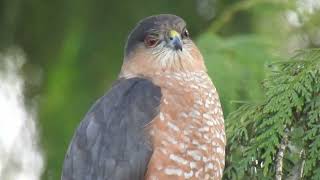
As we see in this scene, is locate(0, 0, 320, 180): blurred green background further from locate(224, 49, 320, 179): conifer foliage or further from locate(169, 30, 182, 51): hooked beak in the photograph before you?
locate(224, 49, 320, 179): conifer foliage

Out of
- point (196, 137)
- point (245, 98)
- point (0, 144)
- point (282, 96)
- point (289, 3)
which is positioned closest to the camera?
point (282, 96)

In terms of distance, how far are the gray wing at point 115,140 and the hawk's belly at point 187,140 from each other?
0.05 meters

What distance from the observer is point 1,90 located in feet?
19.5

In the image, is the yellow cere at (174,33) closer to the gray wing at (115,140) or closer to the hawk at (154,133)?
the hawk at (154,133)

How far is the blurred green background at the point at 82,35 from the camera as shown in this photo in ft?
18.7

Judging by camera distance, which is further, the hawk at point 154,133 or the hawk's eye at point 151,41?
the hawk's eye at point 151,41

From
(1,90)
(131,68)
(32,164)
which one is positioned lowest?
(32,164)

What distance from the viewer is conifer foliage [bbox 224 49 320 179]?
10.7 ft

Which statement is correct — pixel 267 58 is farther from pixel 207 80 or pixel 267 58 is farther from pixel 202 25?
pixel 202 25

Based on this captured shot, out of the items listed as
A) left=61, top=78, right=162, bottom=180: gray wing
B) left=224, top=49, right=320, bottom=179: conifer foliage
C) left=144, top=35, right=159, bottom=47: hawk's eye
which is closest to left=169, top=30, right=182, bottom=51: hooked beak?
left=144, top=35, right=159, bottom=47: hawk's eye

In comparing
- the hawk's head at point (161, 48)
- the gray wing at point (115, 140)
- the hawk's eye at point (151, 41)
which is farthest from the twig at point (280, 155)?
the hawk's eye at point (151, 41)

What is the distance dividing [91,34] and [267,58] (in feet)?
5.37

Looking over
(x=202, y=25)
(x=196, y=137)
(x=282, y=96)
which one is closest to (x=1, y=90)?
(x=202, y=25)

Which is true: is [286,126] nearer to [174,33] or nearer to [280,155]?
A: [280,155]
